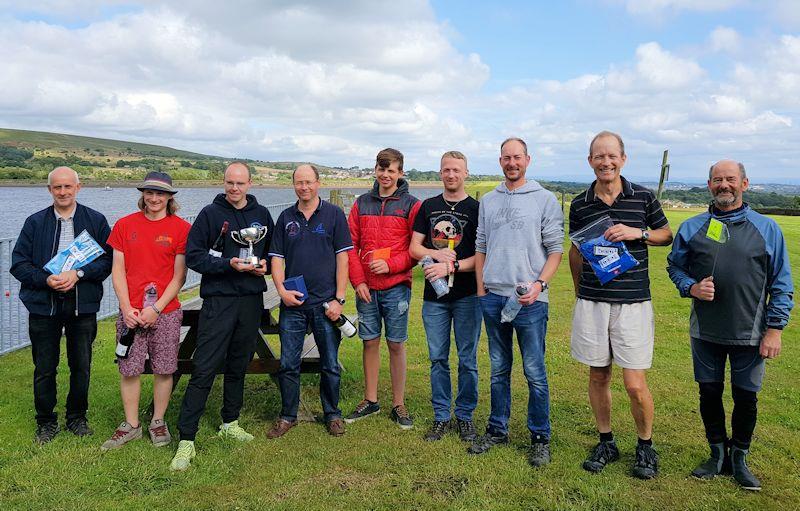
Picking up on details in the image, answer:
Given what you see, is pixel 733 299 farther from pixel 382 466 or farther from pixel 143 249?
pixel 143 249

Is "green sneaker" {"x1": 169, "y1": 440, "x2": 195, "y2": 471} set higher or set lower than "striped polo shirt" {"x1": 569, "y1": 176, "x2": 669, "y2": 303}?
lower

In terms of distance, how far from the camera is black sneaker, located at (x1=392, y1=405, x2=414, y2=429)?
4930 mm

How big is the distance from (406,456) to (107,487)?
2.14 metres

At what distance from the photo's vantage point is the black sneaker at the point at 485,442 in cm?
438

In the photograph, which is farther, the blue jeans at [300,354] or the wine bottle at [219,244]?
the blue jeans at [300,354]

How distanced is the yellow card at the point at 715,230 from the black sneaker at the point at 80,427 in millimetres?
5136

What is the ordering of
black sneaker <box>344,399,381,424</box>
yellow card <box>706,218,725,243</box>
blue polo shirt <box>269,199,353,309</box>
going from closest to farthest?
yellow card <box>706,218,725,243</box>
blue polo shirt <box>269,199,353,309</box>
black sneaker <box>344,399,381,424</box>

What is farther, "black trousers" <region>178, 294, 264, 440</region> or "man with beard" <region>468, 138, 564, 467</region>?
"black trousers" <region>178, 294, 264, 440</region>

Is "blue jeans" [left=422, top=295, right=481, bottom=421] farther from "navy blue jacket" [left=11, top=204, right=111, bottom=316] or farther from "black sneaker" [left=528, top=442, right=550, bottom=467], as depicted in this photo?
"navy blue jacket" [left=11, top=204, right=111, bottom=316]

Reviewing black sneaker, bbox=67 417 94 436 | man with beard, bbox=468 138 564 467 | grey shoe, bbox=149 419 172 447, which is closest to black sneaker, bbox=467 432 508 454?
man with beard, bbox=468 138 564 467

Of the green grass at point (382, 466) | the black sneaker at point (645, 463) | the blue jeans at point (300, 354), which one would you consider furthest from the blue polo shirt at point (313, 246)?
the black sneaker at point (645, 463)

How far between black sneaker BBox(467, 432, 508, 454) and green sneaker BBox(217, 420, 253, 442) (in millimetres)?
1867

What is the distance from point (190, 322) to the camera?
5.05 m

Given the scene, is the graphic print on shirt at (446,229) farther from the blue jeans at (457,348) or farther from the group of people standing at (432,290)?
the blue jeans at (457,348)
